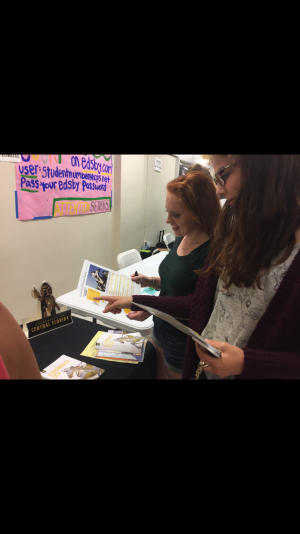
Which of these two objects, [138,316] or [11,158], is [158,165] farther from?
[138,316]

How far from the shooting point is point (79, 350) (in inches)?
42.9

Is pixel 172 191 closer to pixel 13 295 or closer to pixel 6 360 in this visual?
pixel 6 360

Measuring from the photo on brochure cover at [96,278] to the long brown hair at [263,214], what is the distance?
2.40 ft

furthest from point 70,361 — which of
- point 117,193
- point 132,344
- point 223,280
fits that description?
point 117,193

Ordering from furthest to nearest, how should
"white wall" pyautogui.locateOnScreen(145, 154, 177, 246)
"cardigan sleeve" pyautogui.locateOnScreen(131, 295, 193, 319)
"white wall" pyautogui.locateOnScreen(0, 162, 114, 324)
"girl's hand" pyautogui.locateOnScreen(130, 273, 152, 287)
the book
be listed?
"white wall" pyautogui.locateOnScreen(145, 154, 177, 246), "white wall" pyautogui.locateOnScreen(0, 162, 114, 324), "girl's hand" pyautogui.locateOnScreen(130, 273, 152, 287), "cardigan sleeve" pyautogui.locateOnScreen(131, 295, 193, 319), the book

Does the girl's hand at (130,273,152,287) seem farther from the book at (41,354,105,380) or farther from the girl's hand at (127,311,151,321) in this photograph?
the book at (41,354,105,380)

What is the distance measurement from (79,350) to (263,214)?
893mm

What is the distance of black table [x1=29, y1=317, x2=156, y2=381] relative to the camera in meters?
1.00

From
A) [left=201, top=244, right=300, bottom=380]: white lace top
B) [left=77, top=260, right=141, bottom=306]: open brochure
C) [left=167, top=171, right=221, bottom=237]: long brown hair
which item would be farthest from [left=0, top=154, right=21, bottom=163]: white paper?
[left=201, top=244, right=300, bottom=380]: white lace top

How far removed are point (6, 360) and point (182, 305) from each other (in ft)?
2.23

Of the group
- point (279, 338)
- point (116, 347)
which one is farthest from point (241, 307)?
point (116, 347)

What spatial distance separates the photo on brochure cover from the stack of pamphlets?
0.22m

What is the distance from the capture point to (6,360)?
504 mm
